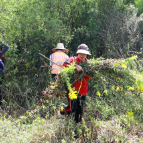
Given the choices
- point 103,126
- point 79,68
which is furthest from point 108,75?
point 103,126

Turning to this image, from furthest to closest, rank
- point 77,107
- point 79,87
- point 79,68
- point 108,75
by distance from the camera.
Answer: point 77,107 → point 79,87 → point 108,75 → point 79,68

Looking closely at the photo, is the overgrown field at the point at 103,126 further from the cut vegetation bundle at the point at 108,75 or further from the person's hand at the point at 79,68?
the person's hand at the point at 79,68

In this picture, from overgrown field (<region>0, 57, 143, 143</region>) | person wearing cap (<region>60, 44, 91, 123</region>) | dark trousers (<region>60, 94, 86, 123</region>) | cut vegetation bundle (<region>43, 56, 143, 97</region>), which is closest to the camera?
cut vegetation bundle (<region>43, 56, 143, 97</region>)

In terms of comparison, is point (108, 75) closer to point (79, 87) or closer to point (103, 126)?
point (79, 87)

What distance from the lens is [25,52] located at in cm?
671

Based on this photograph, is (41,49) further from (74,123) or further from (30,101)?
(74,123)

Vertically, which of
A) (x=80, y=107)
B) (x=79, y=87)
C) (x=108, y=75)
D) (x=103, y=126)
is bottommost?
(x=103, y=126)

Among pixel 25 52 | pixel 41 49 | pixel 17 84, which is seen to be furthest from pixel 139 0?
pixel 17 84

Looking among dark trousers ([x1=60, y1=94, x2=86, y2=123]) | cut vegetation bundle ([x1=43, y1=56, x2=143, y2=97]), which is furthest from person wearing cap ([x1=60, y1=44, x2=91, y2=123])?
cut vegetation bundle ([x1=43, y1=56, x2=143, y2=97])

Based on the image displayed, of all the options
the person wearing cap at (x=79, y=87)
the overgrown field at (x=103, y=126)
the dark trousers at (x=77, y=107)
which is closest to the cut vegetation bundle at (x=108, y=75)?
the overgrown field at (x=103, y=126)

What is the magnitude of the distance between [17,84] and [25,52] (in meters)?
1.32

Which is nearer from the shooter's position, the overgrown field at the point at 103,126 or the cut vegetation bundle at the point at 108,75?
the cut vegetation bundle at the point at 108,75

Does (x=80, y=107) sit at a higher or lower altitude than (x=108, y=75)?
lower

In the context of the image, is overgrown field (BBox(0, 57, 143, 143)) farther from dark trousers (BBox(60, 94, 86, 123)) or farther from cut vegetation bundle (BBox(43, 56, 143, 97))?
dark trousers (BBox(60, 94, 86, 123))
